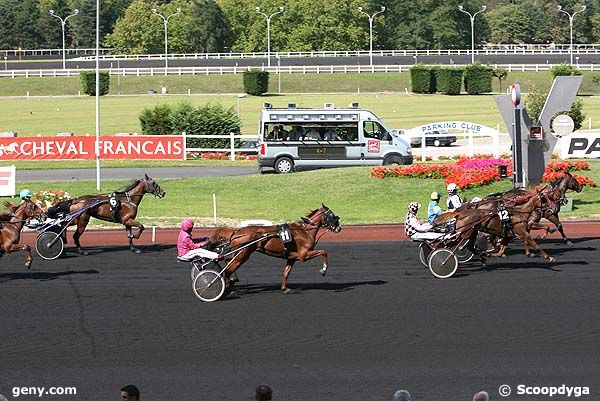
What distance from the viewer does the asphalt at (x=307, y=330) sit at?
1311cm

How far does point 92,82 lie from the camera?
304 ft

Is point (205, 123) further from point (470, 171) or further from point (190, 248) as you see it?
point (190, 248)

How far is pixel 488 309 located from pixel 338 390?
17.2 feet

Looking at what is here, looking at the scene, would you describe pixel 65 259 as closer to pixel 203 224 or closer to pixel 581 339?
pixel 203 224

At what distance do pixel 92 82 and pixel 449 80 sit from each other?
30914 millimetres

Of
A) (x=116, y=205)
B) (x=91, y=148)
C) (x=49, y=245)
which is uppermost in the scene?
(x=91, y=148)

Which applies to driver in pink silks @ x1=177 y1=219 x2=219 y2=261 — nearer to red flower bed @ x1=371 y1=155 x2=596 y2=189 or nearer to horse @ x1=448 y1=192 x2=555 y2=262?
horse @ x1=448 y1=192 x2=555 y2=262

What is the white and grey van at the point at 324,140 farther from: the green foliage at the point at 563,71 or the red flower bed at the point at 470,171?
the green foliage at the point at 563,71

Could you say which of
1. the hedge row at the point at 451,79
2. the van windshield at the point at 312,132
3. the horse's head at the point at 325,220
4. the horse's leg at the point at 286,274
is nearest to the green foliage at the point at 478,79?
the hedge row at the point at 451,79

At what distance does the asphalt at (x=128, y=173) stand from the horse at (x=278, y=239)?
858 inches

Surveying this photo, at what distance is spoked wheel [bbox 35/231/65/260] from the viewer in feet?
74.3

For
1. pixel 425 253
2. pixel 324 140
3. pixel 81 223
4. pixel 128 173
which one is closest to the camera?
pixel 425 253

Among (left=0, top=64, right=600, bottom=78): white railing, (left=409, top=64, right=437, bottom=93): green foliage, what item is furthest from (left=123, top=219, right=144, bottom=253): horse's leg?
(left=0, top=64, right=600, bottom=78): white railing

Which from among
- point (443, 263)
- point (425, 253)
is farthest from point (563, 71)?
point (443, 263)
